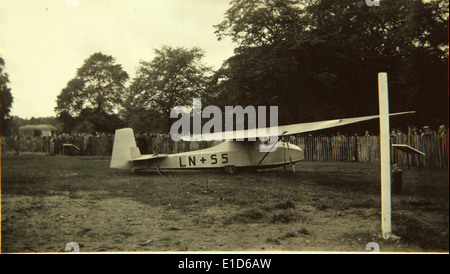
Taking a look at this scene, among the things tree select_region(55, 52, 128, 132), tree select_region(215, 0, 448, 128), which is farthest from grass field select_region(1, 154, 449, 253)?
tree select_region(55, 52, 128, 132)

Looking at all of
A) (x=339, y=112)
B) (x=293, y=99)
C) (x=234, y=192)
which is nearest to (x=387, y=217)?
(x=234, y=192)

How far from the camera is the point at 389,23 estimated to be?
11312mm

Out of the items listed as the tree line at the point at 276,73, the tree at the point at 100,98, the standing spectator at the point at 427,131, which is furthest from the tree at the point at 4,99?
the standing spectator at the point at 427,131

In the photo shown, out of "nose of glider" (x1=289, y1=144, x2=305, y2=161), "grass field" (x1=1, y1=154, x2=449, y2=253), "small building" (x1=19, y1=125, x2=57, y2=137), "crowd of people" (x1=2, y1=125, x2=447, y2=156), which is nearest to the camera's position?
"grass field" (x1=1, y1=154, x2=449, y2=253)

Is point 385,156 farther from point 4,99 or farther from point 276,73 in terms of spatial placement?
point 276,73

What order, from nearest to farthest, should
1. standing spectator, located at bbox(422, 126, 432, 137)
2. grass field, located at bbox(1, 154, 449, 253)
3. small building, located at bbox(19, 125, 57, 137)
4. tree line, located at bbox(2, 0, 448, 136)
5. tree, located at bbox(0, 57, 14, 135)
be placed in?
grass field, located at bbox(1, 154, 449, 253) → tree, located at bbox(0, 57, 14, 135) → standing spectator, located at bbox(422, 126, 432, 137) → tree line, located at bbox(2, 0, 448, 136) → small building, located at bbox(19, 125, 57, 137)

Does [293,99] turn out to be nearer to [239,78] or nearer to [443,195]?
[239,78]

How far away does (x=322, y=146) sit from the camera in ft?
61.5

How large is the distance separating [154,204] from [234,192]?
2.28 meters

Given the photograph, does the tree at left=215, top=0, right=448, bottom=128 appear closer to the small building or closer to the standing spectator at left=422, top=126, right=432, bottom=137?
the standing spectator at left=422, top=126, right=432, bottom=137

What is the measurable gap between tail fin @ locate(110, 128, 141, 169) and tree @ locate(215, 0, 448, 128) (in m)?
4.66

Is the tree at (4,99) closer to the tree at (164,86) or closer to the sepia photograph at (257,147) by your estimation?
the sepia photograph at (257,147)

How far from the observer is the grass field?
4.04 meters

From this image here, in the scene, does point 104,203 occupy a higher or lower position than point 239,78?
lower
